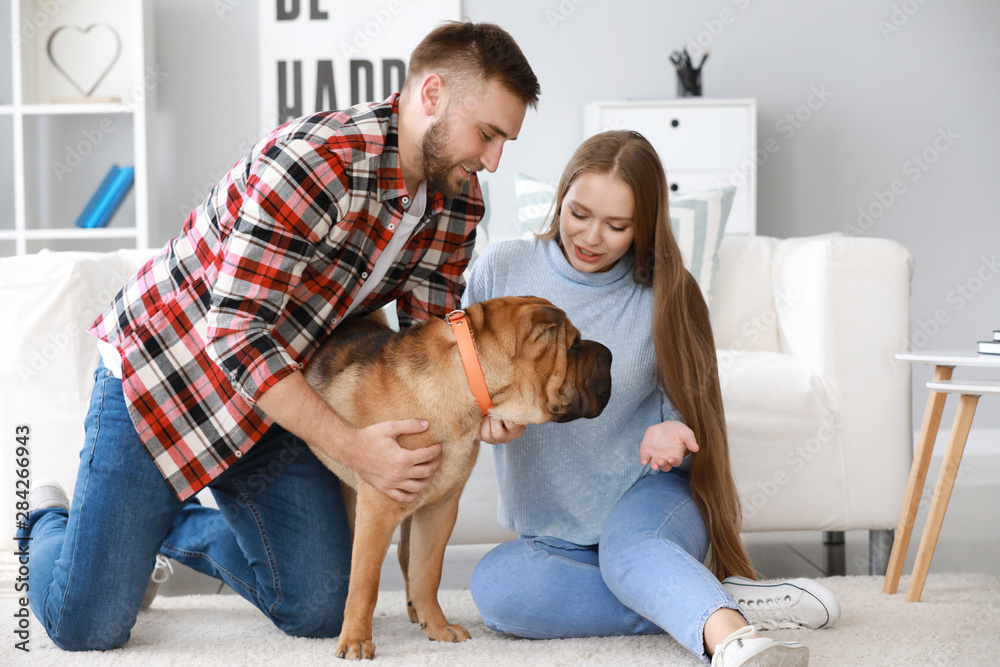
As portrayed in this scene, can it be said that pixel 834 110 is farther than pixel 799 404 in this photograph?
Yes

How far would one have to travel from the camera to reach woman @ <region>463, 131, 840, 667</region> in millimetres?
1625

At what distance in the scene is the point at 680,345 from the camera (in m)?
1.71

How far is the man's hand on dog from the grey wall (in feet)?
9.94

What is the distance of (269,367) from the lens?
4.53 feet

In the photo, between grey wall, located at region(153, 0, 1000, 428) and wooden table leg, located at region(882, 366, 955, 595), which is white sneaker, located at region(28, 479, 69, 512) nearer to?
wooden table leg, located at region(882, 366, 955, 595)

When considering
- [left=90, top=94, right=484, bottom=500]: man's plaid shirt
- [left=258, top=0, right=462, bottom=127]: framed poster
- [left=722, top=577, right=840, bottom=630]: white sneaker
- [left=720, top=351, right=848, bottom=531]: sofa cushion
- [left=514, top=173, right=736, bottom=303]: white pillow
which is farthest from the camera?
[left=258, top=0, right=462, bottom=127]: framed poster

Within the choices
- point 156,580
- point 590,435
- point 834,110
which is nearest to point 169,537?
point 156,580

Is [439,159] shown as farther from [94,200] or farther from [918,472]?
[94,200]

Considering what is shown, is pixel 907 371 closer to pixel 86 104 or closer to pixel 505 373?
pixel 505 373

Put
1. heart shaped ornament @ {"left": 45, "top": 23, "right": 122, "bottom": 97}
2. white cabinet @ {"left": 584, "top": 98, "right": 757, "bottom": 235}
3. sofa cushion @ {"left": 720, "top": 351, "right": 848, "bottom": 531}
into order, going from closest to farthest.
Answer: sofa cushion @ {"left": 720, "top": 351, "right": 848, "bottom": 531} < white cabinet @ {"left": 584, "top": 98, "right": 757, "bottom": 235} < heart shaped ornament @ {"left": 45, "top": 23, "right": 122, "bottom": 97}

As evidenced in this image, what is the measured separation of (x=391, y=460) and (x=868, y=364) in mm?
1432

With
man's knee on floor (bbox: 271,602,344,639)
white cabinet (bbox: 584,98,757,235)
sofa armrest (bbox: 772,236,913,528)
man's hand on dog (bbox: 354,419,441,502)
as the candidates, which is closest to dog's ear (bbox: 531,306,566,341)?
man's hand on dog (bbox: 354,419,441,502)

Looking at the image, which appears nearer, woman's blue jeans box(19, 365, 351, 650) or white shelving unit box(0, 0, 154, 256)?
woman's blue jeans box(19, 365, 351, 650)

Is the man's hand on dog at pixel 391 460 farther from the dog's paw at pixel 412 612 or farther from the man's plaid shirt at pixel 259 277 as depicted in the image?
the dog's paw at pixel 412 612
